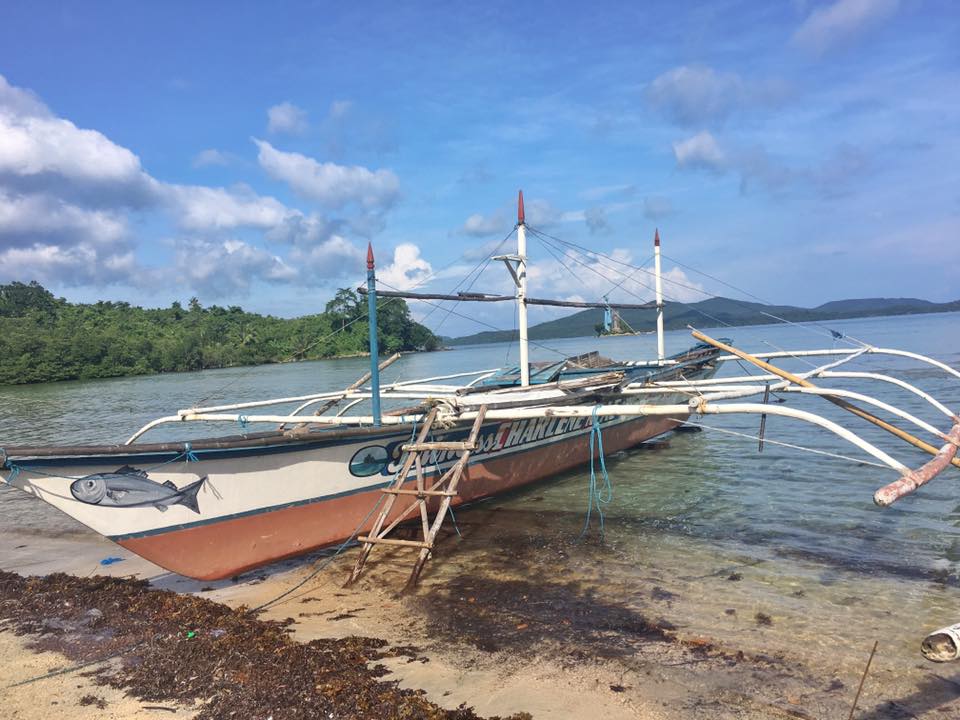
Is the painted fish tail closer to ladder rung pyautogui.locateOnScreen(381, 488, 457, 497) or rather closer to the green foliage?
ladder rung pyautogui.locateOnScreen(381, 488, 457, 497)

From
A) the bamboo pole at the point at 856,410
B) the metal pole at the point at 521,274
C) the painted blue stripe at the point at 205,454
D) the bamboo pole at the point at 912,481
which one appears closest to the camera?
the bamboo pole at the point at 912,481

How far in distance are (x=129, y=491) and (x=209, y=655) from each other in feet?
6.46

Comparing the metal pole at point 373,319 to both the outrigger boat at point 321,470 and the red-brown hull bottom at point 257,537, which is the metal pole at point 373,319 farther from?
the red-brown hull bottom at point 257,537

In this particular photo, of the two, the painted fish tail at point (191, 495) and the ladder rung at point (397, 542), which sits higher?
the painted fish tail at point (191, 495)

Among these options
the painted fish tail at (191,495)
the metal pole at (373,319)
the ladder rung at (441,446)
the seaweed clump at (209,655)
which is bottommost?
the seaweed clump at (209,655)

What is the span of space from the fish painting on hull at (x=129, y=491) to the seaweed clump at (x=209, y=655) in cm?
90

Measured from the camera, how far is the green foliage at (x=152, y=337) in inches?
2108

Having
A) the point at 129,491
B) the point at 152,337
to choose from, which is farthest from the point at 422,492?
the point at 152,337

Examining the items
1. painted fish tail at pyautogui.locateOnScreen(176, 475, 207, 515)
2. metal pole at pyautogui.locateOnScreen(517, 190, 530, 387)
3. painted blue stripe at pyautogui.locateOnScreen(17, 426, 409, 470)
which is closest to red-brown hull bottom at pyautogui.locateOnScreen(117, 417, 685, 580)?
painted fish tail at pyautogui.locateOnScreen(176, 475, 207, 515)

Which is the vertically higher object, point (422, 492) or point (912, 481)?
point (912, 481)

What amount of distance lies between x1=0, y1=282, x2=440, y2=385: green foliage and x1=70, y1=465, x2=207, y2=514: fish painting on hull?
4038 cm

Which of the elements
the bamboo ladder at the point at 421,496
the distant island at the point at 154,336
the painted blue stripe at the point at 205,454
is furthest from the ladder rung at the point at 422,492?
the distant island at the point at 154,336

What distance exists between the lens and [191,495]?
19.6 feet

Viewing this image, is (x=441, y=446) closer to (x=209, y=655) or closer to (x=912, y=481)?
(x=209, y=655)
